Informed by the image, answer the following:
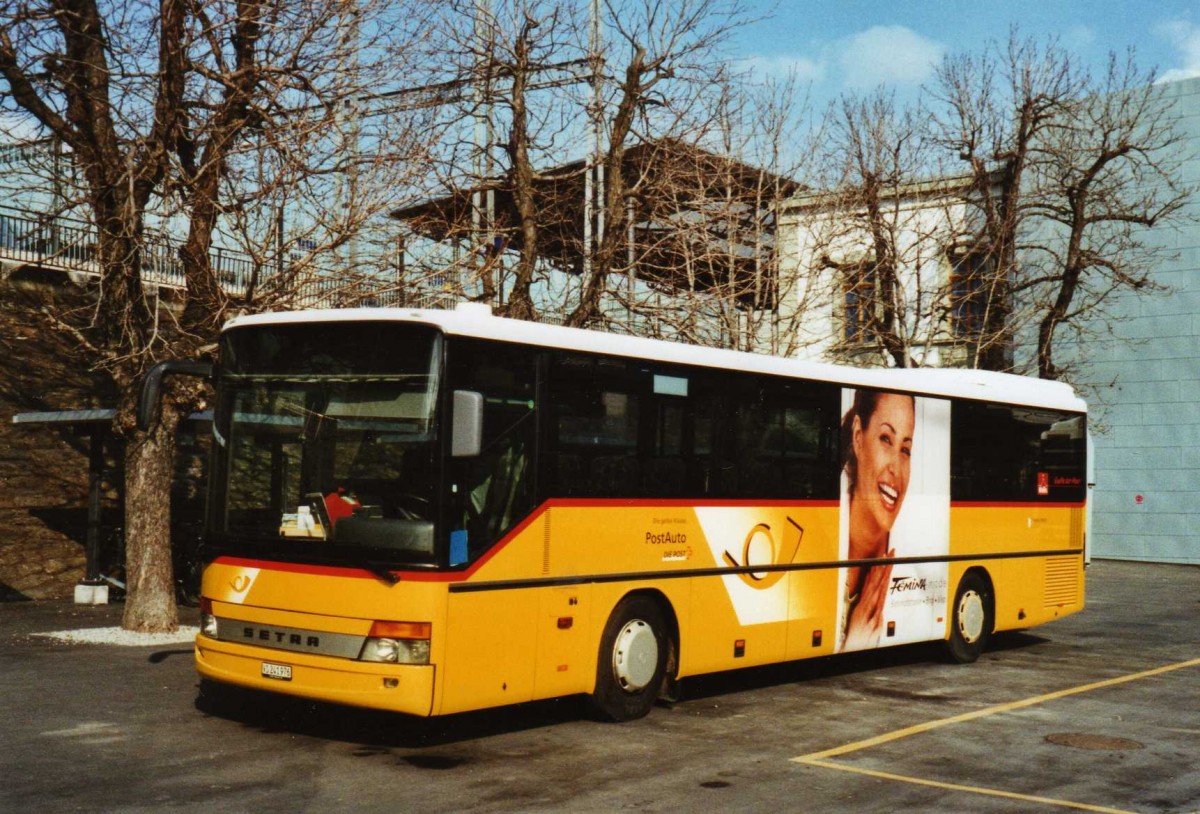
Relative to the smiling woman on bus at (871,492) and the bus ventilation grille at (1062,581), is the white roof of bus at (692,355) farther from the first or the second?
the bus ventilation grille at (1062,581)

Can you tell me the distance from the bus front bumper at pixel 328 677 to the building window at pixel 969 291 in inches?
757

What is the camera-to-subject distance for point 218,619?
9898mm

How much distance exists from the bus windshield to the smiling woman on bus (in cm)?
546

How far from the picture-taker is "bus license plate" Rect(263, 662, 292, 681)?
9367 millimetres

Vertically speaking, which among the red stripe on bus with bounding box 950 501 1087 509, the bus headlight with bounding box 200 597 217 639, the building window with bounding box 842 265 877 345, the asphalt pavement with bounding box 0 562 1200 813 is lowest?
the asphalt pavement with bounding box 0 562 1200 813

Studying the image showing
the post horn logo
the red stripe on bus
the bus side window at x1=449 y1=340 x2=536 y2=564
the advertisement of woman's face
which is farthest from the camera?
the red stripe on bus

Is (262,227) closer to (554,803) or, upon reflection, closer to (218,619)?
(218,619)

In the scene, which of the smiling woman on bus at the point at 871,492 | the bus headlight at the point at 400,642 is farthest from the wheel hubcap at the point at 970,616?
the bus headlight at the point at 400,642

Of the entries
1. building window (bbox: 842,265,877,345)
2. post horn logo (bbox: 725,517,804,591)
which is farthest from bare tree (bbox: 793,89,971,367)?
post horn logo (bbox: 725,517,804,591)

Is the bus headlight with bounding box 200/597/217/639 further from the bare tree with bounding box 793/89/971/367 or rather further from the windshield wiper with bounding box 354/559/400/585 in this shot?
the bare tree with bounding box 793/89/971/367

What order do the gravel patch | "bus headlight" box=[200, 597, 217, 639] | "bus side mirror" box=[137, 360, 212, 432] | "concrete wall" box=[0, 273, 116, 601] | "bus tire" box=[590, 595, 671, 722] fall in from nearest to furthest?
1. "bus headlight" box=[200, 597, 217, 639]
2. "bus side mirror" box=[137, 360, 212, 432]
3. "bus tire" box=[590, 595, 671, 722]
4. the gravel patch
5. "concrete wall" box=[0, 273, 116, 601]

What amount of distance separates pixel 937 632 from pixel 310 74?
31.1 feet

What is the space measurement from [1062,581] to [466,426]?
34.9 ft

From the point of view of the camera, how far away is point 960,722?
11.1m
